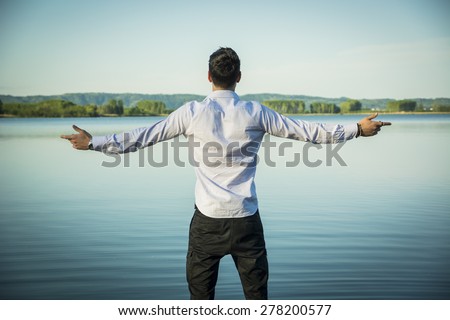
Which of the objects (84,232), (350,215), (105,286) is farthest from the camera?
(350,215)

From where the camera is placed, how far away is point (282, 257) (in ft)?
19.2

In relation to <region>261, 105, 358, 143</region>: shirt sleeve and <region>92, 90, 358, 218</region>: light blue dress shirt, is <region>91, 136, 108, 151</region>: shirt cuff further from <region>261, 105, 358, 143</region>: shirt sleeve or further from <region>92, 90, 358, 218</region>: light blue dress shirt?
<region>261, 105, 358, 143</region>: shirt sleeve

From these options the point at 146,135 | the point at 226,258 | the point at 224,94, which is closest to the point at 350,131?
the point at 224,94

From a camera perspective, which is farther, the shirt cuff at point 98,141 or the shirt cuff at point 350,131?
the shirt cuff at point 350,131

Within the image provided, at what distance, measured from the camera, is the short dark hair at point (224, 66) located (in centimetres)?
301

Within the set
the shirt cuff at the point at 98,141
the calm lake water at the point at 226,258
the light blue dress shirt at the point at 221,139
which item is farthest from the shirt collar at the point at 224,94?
the calm lake water at the point at 226,258

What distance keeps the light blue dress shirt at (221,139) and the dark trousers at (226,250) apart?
6 centimetres

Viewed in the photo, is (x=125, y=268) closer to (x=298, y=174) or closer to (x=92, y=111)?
(x=298, y=174)

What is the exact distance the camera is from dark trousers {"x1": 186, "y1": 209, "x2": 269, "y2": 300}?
3035 millimetres
